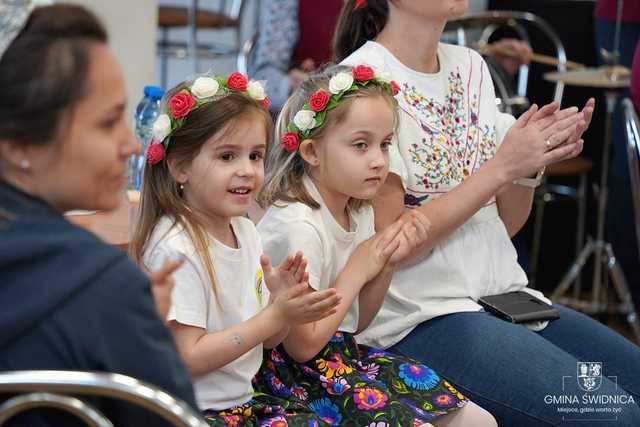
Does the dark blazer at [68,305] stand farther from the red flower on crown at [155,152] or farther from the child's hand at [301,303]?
the red flower on crown at [155,152]

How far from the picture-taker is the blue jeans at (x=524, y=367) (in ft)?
6.18

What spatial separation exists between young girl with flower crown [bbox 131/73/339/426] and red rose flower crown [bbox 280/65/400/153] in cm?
17

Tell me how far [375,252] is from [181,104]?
18.3 inches

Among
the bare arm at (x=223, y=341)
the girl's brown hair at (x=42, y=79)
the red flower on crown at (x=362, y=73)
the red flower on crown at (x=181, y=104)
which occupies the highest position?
the girl's brown hair at (x=42, y=79)

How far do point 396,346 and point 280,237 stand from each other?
1.22ft

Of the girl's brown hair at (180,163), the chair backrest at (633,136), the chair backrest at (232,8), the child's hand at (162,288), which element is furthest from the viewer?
the chair backrest at (232,8)

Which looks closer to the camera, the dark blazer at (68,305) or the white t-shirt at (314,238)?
the dark blazer at (68,305)

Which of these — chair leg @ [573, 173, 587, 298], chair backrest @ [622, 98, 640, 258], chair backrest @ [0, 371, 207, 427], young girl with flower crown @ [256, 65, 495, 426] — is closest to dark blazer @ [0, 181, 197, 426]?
chair backrest @ [0, 371, 207, 427]

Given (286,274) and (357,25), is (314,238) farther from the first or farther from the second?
(357,25)

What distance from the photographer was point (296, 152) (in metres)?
1.97

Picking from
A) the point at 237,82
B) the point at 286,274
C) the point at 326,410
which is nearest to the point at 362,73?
the point at 237,82

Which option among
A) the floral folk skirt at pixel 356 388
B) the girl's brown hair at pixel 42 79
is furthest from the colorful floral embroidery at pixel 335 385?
the girl's brown hair at pixel 42 79

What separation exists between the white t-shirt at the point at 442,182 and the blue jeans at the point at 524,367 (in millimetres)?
48

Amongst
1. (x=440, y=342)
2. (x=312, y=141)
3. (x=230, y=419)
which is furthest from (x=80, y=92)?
(x=440, y=342)
